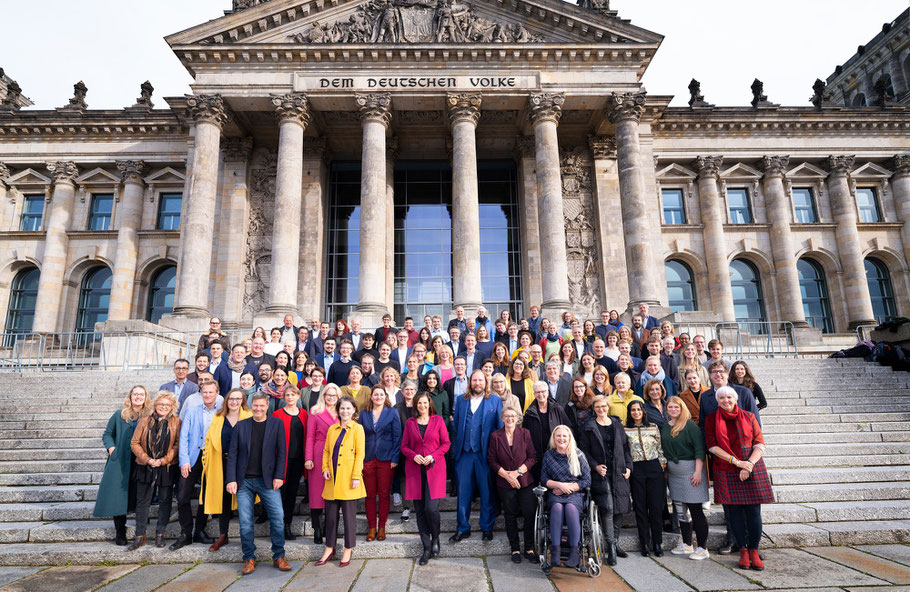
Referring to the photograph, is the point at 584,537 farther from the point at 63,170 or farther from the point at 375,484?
the point at 63,170

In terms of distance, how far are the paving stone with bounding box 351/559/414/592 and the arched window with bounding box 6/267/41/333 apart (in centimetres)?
2797

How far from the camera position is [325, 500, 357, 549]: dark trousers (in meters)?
6.02

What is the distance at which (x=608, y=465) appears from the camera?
6.21 metres

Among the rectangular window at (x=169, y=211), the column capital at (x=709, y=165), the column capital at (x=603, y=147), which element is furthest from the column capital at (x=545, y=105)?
the rectangular window at (x=169, y=211)

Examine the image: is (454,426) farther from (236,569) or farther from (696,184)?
(696,184)

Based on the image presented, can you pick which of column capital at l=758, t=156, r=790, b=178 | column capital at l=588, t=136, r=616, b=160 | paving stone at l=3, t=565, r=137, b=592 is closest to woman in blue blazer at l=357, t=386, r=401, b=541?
paving stone at l=3, t=565, r=137, b=592

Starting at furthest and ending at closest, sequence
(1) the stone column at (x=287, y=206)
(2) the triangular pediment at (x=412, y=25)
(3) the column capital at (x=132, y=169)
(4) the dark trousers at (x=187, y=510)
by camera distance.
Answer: (3) the column capital at (x=132, y=169)
(2) the triangular pediment at (x=412, y=25)
(1) the stone column at (x=287, y=206)
(4) the dark trousers at (x=187, y=510)

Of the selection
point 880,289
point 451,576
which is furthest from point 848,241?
point 451,576

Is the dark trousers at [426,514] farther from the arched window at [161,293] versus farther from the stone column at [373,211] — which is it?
the arched window at [161,293]

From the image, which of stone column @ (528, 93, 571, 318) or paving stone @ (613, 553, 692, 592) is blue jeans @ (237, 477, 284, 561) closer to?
paving stone @ (613, 553, 692, 592)

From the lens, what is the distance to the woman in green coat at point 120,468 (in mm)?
6367

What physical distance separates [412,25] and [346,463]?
19.9m

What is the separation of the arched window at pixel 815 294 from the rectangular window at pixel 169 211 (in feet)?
104

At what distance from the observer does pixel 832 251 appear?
25.9 meters
